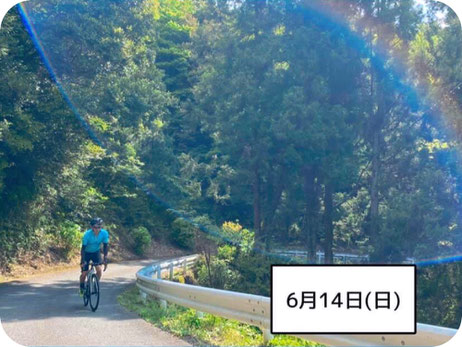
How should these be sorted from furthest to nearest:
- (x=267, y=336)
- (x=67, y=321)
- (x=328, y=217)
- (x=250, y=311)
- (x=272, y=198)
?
1. (x=328, y=217)
2. (x=272, y=198)
3. (x=67, y=321)
4. (x=250, y=311)
5. (x=267, y=336)

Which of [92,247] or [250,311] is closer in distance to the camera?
[250,311]

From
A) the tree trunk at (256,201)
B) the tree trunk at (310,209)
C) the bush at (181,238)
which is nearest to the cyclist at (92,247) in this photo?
the tree trunk at (256,201)

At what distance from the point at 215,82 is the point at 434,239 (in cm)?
1429

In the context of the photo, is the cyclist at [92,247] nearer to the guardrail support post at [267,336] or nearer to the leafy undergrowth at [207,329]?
the leafy undergrowth at [207,329]

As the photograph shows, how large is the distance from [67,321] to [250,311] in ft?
13.1

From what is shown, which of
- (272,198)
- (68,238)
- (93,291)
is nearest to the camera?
(93,291)

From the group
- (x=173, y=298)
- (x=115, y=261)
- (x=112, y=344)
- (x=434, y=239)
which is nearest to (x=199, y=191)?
(x=115, y=261)

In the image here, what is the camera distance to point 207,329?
29.9 feet

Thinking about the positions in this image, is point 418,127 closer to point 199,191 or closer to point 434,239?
point 434,239

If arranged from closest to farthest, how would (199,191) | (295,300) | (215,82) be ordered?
(295,300) → (199,191) → (215,82)

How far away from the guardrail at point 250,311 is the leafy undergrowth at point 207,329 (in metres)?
0.24

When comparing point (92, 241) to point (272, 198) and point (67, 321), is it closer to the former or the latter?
point (67, 321)

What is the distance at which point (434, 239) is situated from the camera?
27109mm

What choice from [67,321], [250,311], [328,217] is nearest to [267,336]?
[250,311]
